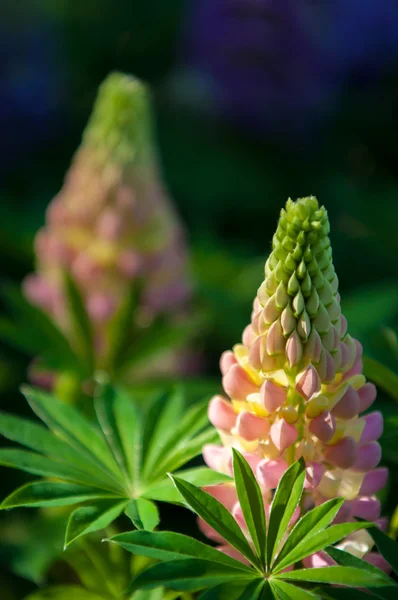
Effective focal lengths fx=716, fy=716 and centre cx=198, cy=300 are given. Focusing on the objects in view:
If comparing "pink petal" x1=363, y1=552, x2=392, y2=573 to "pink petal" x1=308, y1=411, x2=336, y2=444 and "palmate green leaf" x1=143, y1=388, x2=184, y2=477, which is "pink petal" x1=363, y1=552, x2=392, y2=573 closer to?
"pink petal" x1=308, y1=411, x2=336, y2=444

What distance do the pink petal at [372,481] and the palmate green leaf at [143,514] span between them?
0.22 m

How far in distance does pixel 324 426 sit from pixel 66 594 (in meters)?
0.44

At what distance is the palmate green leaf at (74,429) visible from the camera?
33.7 inches

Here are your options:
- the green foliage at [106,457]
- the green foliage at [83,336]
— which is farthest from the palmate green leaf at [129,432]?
the green foliage at [83,336]

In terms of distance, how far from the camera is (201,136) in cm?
311

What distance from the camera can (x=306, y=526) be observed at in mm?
667

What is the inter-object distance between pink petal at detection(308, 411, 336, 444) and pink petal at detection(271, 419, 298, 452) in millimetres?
21

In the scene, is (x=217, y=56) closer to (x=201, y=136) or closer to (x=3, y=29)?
(x=201, y=136)

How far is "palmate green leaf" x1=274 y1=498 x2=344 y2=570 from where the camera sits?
660 millimetres

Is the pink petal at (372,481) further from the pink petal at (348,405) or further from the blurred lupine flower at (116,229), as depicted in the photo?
the blurred lupine flower at (116,229)

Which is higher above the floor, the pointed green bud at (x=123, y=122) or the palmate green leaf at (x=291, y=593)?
the pointed green bud at (x=123, y=122)

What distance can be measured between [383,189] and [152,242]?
1.04 meters

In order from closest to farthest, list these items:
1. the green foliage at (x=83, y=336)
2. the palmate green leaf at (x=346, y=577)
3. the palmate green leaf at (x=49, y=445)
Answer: the palmate green leaf at (x=346, y=577) < the palmate green leaf at (x=49, y=445) < the green foliage at (x=83, y=336)

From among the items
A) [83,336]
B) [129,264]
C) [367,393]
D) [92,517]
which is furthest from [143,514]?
[129,264]
